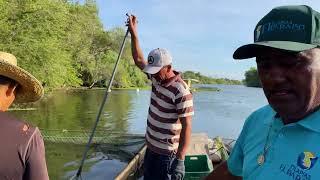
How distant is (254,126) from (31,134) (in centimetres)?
131

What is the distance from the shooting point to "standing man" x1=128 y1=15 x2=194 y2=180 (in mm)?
4855

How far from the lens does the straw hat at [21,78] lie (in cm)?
260

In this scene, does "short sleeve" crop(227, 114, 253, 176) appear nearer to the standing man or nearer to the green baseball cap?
the green baseball cap

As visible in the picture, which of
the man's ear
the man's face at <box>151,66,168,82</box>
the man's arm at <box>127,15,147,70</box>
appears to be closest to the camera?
the man's ear

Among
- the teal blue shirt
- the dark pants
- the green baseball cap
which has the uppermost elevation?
the green baseball cap

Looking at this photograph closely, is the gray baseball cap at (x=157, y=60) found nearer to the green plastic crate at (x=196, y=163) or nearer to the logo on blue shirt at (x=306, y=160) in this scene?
the green plastic crate at (x=196, y=163)

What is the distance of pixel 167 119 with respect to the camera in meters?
Answer: 4.93

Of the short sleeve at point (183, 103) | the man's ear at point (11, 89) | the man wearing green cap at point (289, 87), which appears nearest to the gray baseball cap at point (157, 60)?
the short sleeve at point (183, 103)

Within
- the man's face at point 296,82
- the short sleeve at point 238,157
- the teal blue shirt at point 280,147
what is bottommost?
the short sleeve at point 238,157

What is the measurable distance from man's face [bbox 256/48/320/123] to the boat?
499 centimetres

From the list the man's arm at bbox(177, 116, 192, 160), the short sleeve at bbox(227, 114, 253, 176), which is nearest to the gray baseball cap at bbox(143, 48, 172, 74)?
the man's arm at bbox(177, 116, 192, 160)

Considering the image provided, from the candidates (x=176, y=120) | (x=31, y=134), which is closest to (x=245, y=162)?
(x=31, y=134)

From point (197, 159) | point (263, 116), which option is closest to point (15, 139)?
point (263, 116)

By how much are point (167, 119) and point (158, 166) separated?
558 mm
